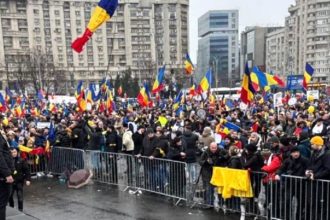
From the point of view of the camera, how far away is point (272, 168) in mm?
7426

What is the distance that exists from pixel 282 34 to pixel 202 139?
116320mm

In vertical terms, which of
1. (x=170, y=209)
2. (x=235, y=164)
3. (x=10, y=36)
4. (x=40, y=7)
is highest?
(x=40, y=7)

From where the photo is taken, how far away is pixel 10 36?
92438 millimetres

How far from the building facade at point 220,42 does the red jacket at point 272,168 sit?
12771 cm

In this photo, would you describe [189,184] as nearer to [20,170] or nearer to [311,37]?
[20,170]

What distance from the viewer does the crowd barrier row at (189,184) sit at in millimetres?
7125

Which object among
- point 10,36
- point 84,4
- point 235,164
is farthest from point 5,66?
point 235,164

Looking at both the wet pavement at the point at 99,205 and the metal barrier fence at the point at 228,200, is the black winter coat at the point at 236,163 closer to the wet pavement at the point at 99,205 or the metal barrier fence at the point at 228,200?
the metal barrier fence at the point at 228,200

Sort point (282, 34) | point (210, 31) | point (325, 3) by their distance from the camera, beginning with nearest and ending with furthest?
1. point (325, 3)
2. point (282, 34)
3. point (210, 31)

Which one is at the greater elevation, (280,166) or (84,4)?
(84,4)

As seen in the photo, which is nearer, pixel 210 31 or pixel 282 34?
pixel 282 34

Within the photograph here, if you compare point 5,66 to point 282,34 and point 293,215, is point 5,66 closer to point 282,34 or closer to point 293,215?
point 282,34

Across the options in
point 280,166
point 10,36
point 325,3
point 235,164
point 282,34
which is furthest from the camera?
point 282,34

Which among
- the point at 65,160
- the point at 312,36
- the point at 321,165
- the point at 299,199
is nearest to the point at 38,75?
the point at 65,160
